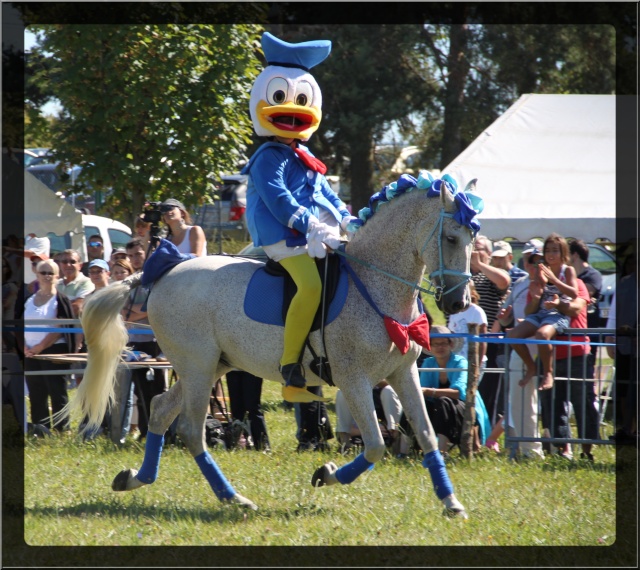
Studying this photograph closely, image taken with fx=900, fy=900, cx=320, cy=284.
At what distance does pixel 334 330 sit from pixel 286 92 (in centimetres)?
172

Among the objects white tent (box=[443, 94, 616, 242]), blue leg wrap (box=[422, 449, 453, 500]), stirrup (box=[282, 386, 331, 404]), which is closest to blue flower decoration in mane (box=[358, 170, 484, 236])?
stirrup (box=[282, 386, 331, 404])

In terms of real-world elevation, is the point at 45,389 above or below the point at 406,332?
below

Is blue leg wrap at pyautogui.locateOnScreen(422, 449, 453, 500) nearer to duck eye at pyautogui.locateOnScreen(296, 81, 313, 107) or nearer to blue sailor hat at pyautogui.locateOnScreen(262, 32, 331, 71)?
duck eye at pyautogui.locateOnScreen(296, 81, 313, 107)

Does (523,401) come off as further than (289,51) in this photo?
Yes

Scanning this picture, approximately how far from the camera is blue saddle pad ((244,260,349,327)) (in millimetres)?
6125

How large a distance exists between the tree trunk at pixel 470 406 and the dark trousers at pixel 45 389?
4.32m

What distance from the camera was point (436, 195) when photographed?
5.90 meters

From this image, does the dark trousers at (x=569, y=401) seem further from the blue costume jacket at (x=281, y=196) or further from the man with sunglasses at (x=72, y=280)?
the man with sunglasses at (x=72, y=280)

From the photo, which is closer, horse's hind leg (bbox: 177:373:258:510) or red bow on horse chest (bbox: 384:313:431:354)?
red bow on horse chest (bbox: 384:313:431:354)

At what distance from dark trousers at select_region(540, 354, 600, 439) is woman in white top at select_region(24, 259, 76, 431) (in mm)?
5036

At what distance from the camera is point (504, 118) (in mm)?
13812

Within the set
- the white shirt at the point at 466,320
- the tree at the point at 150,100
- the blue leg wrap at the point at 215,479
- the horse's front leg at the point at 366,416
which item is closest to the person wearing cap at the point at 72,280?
the tree at the point at 150,100

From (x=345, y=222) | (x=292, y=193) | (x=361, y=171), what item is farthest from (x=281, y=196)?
(x=361, y=171)

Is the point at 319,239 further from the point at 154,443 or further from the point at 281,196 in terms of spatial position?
the point at 154,443
